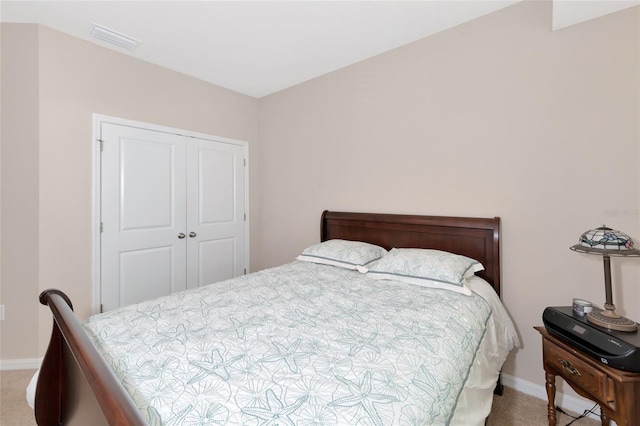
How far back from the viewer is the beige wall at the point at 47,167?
230 cm

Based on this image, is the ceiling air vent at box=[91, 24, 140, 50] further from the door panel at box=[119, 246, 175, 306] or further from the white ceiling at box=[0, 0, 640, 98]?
the door panel at box=[119, 246, 175, 306]

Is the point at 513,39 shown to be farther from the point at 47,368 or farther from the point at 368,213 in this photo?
the point at 47,368

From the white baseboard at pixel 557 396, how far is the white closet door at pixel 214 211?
2.93m

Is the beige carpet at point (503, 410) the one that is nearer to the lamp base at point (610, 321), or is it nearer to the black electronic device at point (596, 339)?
the black electronic device at point (596, 339)

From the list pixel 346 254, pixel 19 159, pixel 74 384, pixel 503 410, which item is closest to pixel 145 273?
pixel 19 159

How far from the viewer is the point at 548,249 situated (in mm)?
1963

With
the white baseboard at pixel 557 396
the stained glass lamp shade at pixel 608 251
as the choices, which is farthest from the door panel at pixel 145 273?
the stained glass lamp shade at pixel 608 251

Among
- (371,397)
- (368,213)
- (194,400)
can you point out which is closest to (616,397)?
(371,397)

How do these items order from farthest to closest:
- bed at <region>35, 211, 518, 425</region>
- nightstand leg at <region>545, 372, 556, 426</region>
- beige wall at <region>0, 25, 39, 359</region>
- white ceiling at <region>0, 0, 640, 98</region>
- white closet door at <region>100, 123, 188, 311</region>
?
1. white closet door at <region>100, 123, 188, 311</region>
2. beige wall at <region>0, 25, 39, 359</region>
3. white ceiling at <region>0, 0, 640, 98</region>
4. nightstand leg at <region>545, 372, 556, 426</region>
5. bed at <region>35, 211, 518, 425</region>

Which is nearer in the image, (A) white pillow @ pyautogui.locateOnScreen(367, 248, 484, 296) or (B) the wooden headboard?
(A) white pillow @ pyautogui.locateOnScreen(367, 248, 484, 296)

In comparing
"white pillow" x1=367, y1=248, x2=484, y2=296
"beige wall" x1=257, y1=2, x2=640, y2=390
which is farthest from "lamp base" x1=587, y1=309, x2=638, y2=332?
"white pillow" x1=367, y1=248, x2=484, y2=296

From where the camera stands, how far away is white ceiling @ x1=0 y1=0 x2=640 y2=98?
2072mm

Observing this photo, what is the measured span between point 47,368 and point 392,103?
113 inches

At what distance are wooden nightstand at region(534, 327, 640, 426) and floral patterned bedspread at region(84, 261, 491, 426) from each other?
0.41 m
